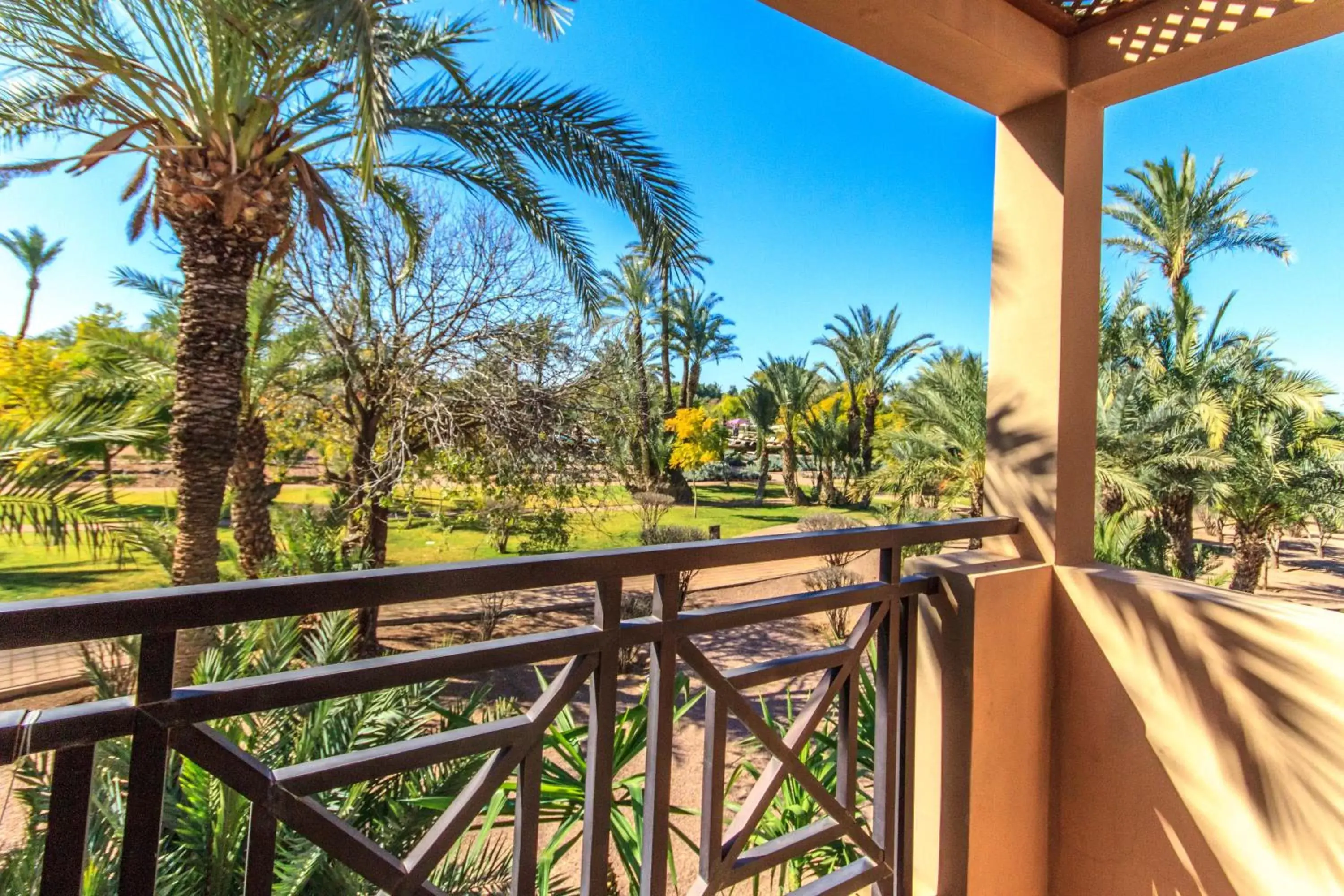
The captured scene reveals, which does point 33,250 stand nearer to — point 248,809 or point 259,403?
point 259,403

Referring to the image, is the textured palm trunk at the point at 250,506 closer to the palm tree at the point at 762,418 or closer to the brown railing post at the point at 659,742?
the brown railing post at the point at 659,742

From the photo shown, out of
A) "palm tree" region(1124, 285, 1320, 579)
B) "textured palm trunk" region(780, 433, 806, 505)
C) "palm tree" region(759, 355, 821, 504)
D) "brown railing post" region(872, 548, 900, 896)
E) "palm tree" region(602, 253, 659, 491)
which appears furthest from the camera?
"textured palm trunk" region(780, 433, 806, 505)

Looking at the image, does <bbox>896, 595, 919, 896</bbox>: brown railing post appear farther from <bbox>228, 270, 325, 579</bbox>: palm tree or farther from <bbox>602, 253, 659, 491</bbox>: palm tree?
<bbox>602, 253, 659, 491</bbox>: palm tree

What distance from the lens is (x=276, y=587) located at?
81 centimetres

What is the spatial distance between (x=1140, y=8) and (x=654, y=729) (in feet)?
7.20

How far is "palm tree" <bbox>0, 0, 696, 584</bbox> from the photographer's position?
448cm

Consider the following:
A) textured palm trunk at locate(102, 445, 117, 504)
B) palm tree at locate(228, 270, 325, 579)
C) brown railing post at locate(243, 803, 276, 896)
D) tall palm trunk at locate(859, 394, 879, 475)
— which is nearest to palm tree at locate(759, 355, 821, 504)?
tall palm trunk at locate(859, 394, 879, 475)

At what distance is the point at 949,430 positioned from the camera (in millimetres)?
8773

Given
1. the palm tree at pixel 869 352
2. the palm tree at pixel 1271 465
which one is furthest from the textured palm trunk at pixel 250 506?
the palm tree at pixel 869 352

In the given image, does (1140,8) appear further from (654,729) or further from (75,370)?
(75,370)

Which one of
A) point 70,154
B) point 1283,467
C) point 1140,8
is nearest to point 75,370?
point 70,154

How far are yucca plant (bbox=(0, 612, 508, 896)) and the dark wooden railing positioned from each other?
68 centimetres

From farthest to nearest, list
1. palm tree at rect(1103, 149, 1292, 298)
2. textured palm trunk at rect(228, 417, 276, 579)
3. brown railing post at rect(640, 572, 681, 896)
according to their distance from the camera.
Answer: palm tree at rect(1103, 149, 1292, 298), textured palm trunk at rect(228, 417, 276, 579), brown railing post at rect(640, 572, 681, 896)

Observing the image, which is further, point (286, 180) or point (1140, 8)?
point (286, 180)
